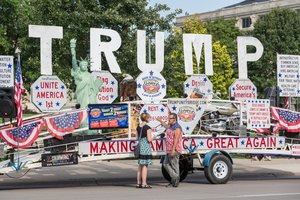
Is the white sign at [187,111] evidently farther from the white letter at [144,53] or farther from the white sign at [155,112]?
the white letter at [144,53]

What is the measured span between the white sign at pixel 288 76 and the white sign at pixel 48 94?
6.38 metres

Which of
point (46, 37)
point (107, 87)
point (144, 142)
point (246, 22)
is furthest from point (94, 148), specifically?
point (246, 22)

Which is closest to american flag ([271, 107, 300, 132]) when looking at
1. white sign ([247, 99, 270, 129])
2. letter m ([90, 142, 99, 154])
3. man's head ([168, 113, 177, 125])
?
white sign ([247, 99, 270, 129])

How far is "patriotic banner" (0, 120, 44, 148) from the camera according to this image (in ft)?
56.2

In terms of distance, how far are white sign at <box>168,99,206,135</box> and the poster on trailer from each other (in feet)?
4.24

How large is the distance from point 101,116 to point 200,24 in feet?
190

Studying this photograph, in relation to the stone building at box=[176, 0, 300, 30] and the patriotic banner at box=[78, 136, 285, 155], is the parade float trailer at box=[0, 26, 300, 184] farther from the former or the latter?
the stone building at box=[176, 0, 300, 30]

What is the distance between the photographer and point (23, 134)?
17.3 metres

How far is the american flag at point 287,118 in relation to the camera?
20016 mm

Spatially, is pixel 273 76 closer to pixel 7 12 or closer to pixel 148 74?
pixel 7 12

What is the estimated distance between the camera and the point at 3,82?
59.5 ft

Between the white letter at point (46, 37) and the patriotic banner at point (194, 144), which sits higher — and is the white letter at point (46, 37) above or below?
above

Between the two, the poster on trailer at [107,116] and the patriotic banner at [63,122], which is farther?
the poster on trailer at [107,116]

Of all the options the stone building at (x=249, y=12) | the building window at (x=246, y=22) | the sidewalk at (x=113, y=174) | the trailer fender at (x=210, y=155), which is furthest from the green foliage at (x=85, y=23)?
the building window at (x=246, y=22)
